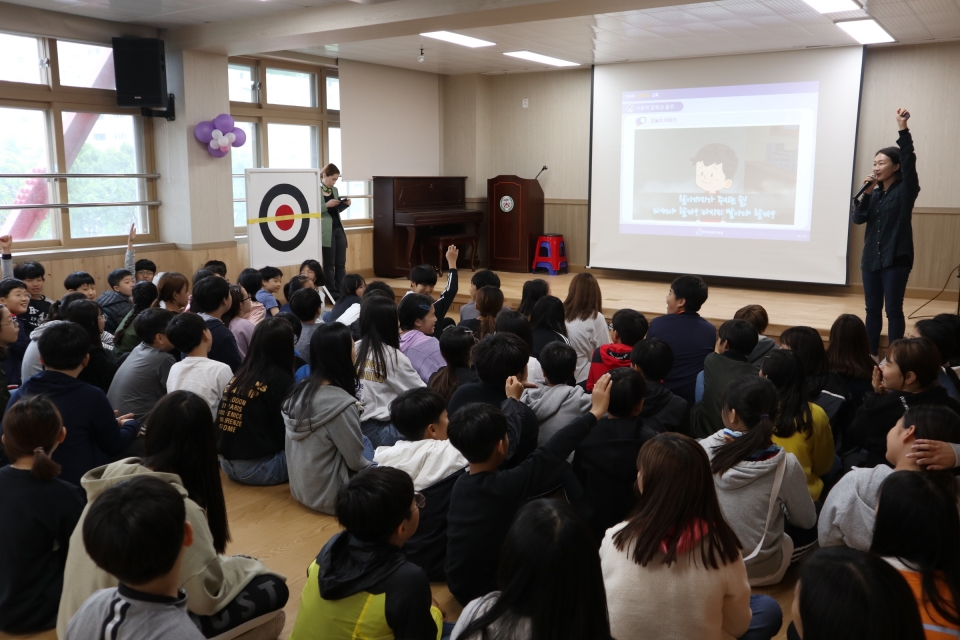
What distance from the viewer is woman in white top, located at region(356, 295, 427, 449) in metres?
3.31

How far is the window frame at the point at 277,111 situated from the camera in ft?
24.7

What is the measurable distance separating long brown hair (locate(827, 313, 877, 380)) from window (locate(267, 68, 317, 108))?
629 centimetres

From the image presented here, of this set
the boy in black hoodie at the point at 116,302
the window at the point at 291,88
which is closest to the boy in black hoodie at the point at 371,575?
the boy in black hoodie at the point at 116,302

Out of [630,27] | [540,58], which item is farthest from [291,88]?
[630,27]

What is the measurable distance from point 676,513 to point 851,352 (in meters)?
2.00

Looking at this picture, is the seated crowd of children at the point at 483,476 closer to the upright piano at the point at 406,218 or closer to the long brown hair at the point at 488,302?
the long brown hair at the point at 488,302

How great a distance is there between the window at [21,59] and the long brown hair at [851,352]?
604 cm

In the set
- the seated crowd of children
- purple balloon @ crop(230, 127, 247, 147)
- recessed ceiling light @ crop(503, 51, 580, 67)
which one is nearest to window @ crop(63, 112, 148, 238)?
purple balloon @ crop(230, 127, 247, 147)

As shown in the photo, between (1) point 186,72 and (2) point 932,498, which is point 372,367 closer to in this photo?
(2) point 932,498

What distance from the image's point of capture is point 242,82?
7.53 meters

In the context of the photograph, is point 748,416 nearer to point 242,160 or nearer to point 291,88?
point 242,160

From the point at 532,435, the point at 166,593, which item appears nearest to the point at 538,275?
the point at 532,435

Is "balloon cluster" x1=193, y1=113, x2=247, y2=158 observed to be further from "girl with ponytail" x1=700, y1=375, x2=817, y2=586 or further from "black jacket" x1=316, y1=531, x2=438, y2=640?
"black jacket" x1=316, y1=531, x2=438, y2=640

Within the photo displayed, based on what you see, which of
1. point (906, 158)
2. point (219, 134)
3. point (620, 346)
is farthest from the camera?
point (219, 134)
